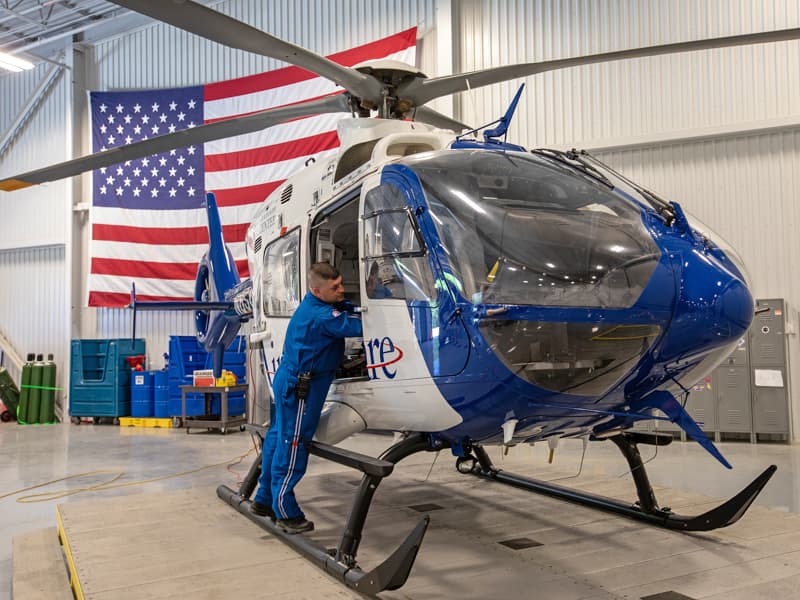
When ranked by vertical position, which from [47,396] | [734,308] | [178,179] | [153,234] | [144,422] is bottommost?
[144,422]

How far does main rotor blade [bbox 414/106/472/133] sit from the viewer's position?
16.7ft

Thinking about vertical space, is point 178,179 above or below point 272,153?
below

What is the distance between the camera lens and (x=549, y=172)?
3355mm

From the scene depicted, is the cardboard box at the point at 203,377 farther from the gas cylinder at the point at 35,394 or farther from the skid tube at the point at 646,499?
the skid tube at the point at 646,499

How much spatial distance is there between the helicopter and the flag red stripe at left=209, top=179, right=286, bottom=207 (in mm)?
8618

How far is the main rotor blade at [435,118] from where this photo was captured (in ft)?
16.7

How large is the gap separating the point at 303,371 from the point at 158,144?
70.0 inches

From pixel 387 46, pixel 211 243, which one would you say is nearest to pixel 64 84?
pixel 387 46

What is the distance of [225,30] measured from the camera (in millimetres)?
3354

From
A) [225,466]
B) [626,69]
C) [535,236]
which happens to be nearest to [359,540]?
[535,236]

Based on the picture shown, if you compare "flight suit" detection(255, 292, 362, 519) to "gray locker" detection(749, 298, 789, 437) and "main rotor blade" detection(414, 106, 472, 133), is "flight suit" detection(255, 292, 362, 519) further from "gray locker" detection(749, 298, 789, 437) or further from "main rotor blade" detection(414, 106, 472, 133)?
"gray locker" detection(749, 298, 789, 437)

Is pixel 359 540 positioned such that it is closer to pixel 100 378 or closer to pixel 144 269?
pixel 144 269

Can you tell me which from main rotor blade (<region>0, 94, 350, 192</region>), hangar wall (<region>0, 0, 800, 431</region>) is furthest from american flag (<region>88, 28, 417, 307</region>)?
main rotor blade (<region>0, 94, 350, 192</region>)

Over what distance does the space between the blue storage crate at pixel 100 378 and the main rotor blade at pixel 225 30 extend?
10.3 m
